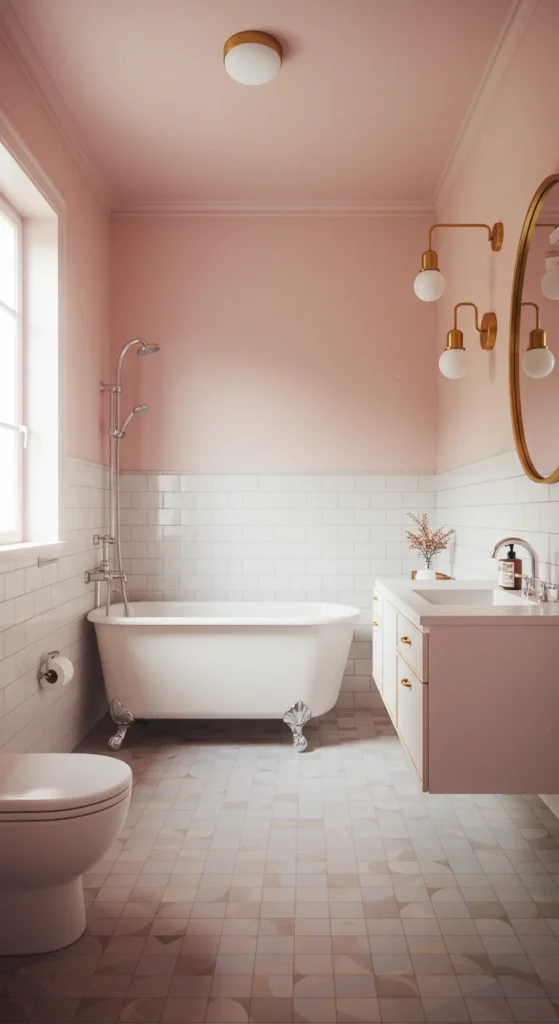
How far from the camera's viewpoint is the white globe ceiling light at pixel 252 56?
2.92 metres

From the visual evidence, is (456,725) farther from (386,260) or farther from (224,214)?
(224,214)

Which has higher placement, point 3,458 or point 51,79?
point 51,79

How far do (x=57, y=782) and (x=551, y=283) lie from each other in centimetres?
217

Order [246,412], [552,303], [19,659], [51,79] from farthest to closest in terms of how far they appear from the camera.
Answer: [246,412]
[51,79]
[19,659]
[552,303]

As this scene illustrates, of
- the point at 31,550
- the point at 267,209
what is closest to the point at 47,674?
the point at 31,550

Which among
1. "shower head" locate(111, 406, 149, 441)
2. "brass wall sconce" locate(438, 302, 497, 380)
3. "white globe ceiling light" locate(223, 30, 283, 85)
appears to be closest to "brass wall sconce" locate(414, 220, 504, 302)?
"brass wall sconce" locate(438, 302, 497, 380)

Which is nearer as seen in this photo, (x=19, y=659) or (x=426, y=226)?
(x=19, y=659)

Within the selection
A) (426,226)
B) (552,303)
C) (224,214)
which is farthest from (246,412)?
(552,303)

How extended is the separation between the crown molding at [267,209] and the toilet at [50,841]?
11.3 feet

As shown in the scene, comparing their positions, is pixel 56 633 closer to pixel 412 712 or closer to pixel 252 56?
pixel 412 712

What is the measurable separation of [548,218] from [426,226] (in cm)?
213

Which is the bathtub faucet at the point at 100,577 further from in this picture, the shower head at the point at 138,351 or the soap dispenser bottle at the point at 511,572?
the soap dispenser bottle at the point at 511,572

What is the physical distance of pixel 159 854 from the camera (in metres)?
2.57

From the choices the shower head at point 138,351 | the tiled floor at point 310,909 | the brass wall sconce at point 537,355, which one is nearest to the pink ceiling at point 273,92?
the shower head at point 138,351
